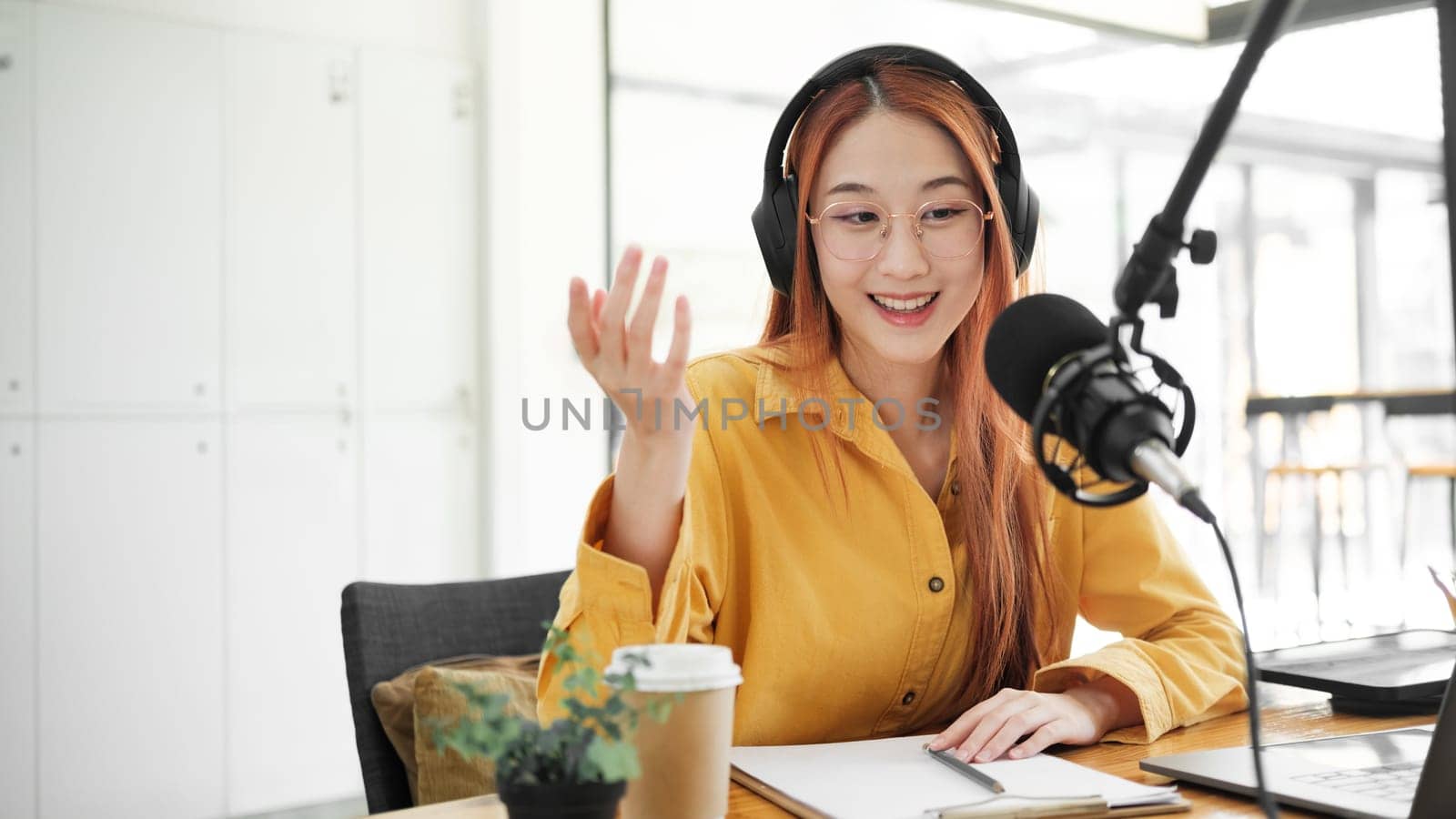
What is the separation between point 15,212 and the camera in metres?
3.02

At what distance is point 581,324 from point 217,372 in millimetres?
2761

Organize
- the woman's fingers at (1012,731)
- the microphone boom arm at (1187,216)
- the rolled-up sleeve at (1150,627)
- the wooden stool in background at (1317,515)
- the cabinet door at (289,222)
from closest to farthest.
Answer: the microphone boom arm at (1187,216) < the woman's fingers at (1012,731) < the rolled-up sleeve at (1150,627) < the cabinet door at (289,222) < the wooden stool in background at (1317,515)

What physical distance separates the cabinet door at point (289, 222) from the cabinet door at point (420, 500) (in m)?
0.21

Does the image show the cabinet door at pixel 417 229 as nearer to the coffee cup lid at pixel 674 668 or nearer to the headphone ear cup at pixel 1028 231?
the headphone ear cup at pixel 1028 231

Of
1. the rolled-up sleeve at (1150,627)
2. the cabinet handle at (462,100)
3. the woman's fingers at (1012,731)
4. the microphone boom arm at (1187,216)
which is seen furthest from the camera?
the cabinet handle at (462,100)

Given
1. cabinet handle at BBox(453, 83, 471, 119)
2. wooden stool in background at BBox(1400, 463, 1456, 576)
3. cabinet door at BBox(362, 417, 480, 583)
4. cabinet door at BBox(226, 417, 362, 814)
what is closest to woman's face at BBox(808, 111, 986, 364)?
cabinet door at BBox(226, 417, 362, 814)

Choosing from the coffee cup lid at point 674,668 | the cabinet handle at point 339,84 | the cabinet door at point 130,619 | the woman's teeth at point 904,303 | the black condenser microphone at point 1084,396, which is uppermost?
the cabinet handle at point 339,84

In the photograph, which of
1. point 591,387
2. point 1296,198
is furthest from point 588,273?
point 1296,198

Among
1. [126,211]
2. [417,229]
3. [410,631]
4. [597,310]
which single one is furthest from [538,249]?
[597,310]

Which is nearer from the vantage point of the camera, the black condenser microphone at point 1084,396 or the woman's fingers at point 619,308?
the black condenser microphone at point 1084,396

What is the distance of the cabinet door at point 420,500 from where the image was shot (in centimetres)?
358

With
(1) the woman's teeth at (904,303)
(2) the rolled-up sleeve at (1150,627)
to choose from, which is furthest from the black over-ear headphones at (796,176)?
(2) the rolled-up sleeve at (1150,627)

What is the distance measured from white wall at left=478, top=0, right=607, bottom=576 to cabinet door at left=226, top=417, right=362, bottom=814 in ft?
1.65

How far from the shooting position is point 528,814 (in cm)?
65
